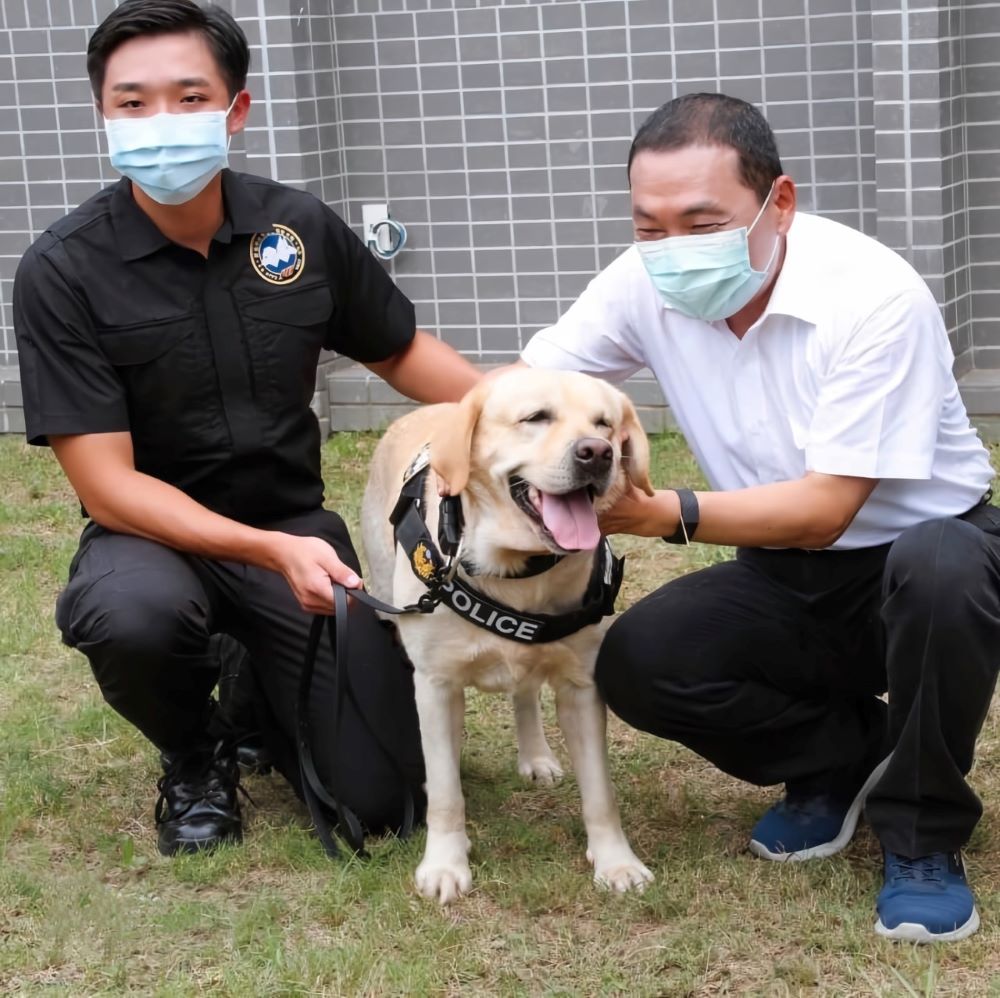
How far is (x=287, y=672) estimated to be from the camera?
3.62 meters

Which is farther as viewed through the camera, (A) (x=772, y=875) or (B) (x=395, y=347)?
(B) (x=395, y=347)

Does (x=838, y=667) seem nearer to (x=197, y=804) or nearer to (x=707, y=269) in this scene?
(x=707, y=269)

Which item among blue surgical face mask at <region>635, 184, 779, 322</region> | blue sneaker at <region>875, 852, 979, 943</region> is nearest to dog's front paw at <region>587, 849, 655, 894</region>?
blue sneaker at <region>875, 852, 979, 943</region>

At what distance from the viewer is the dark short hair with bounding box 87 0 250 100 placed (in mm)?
3402

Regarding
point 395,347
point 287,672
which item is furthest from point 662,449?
point 287,672

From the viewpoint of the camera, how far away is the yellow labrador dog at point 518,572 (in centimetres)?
291

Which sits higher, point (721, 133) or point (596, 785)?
point (721, 133)

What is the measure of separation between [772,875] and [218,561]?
1.37 meters

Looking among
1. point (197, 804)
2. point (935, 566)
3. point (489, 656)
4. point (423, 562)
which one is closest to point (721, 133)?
point (935, 566)

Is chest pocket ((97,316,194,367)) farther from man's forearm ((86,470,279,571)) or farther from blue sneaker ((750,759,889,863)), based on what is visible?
blue sneaker ((750,759,889,863))

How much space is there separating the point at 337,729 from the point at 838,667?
104 centimetres

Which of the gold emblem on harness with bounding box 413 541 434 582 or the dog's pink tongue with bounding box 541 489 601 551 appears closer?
the dog's pink tongue with bounding box 541 489 601 551

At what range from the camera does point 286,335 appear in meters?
3.67

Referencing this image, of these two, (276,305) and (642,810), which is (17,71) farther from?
(642,810)
